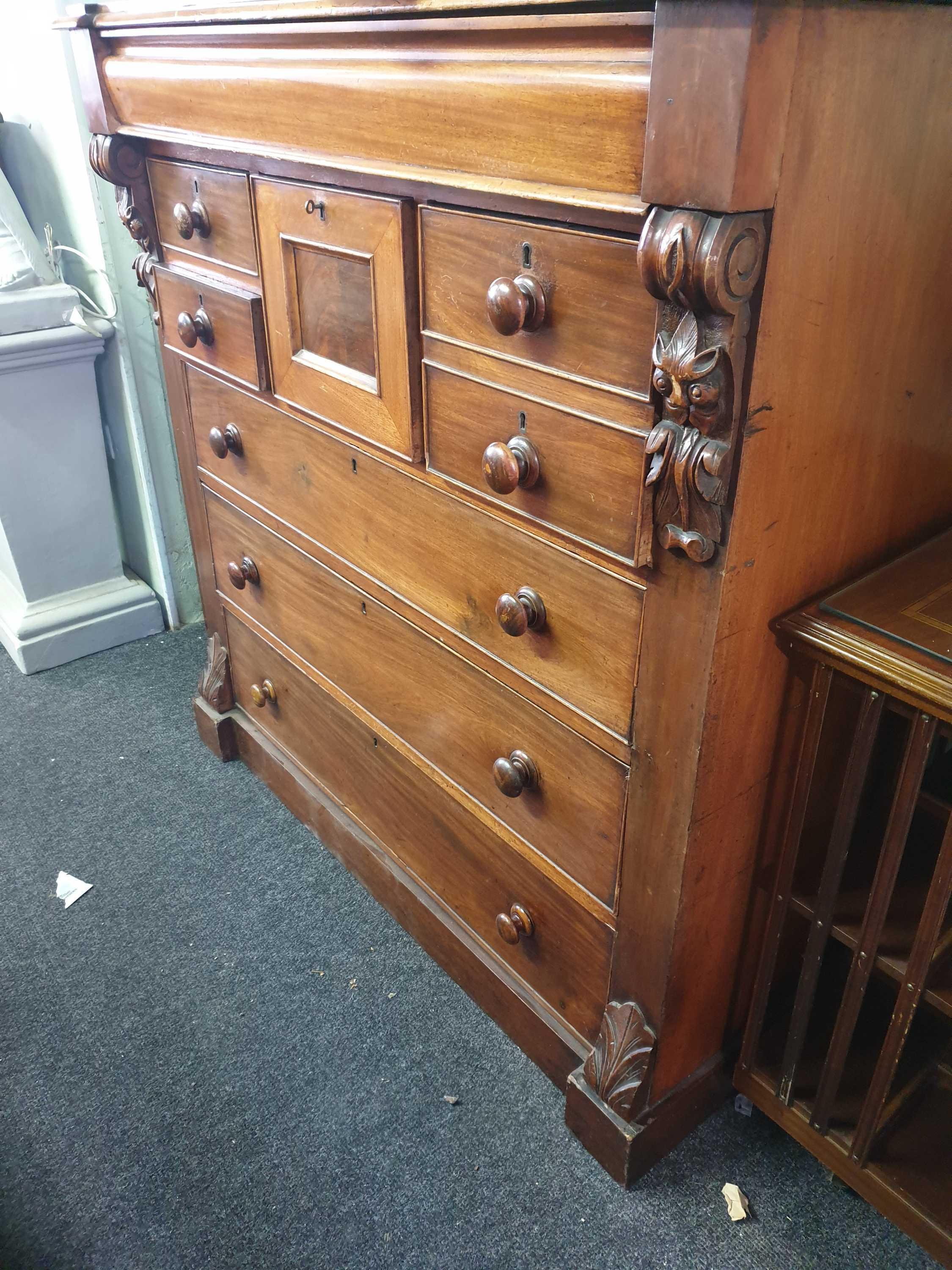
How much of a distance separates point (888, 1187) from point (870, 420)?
86 cm

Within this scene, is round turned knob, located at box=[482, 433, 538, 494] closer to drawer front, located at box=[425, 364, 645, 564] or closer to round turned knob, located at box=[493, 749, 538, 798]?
drawer front, located at box=[425, 364, 645, 564]

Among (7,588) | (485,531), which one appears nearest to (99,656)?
(7,588)

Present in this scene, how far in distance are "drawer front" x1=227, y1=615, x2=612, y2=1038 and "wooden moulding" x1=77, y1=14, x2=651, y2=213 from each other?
81 centimetres

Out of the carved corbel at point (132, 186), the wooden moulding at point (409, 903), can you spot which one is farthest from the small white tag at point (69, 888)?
the carved corbel at point (132, 186)

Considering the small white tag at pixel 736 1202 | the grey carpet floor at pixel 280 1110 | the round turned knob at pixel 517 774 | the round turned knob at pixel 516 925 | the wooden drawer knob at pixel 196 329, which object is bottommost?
the grey carpet floor at pixel 280 1110

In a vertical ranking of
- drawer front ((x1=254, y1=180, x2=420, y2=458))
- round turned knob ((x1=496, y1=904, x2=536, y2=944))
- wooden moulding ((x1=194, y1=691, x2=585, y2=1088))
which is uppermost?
drawer front ((x1=254, y1=180, x2=420, y2=458))

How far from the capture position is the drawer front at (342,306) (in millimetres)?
1092

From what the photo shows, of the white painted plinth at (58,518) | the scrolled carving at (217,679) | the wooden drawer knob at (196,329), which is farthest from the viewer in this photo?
the white painted plinth at (58,518)

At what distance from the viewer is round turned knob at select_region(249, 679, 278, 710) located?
1804 millimetres

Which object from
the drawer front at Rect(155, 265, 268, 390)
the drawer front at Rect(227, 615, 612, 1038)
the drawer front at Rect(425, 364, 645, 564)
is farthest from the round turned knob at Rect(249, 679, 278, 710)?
the drawer front at Rect(425, 364, 645, 564)

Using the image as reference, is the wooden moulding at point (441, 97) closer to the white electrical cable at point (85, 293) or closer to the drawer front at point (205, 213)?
the drawer front at point (205, 213)

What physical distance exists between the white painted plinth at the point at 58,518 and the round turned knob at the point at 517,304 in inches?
60.6

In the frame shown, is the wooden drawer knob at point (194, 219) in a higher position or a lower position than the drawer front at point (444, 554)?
higher

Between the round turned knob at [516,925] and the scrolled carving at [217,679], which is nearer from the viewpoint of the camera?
the round turned knob at [516,925]
